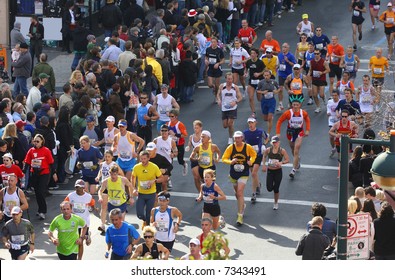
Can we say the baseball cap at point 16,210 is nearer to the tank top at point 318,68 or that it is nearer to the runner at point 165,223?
the runner at point 165,223

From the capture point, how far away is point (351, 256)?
13633 millimetres

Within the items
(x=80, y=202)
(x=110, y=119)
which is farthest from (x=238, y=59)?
(x=80, y=202)

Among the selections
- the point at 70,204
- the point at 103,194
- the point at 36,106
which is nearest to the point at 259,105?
the point at 36,106

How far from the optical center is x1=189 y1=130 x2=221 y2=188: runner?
2183cm

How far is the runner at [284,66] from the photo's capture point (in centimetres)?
2880

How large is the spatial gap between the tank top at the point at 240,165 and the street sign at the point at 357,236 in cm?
728

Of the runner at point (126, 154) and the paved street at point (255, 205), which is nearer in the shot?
the paved street at point (255, 205)

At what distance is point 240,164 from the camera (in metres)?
21.4

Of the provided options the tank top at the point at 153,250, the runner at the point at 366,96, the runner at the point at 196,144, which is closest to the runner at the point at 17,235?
the tank top at the point at 153,250

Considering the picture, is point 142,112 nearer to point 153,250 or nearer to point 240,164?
point 240,164

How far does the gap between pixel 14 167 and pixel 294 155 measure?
6402 millimetres

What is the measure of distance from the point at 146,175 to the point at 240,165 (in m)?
1.92

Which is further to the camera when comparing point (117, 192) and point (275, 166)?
point (275, 166)

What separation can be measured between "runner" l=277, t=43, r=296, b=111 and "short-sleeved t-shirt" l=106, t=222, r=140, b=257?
11522mm
